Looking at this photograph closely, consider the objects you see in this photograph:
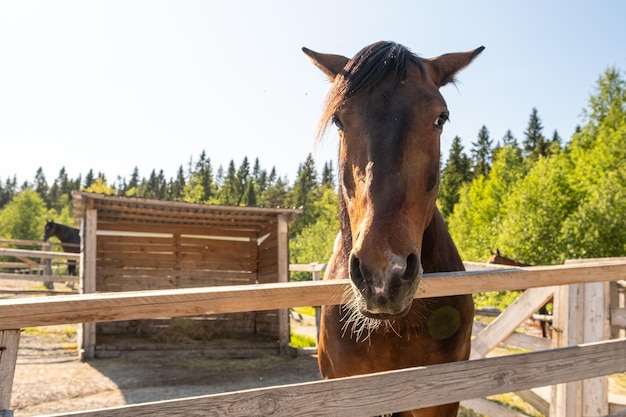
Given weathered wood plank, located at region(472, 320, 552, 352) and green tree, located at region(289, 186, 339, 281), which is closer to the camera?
weathered wood plank, located at region(472, 320, 552, 352)

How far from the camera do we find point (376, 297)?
148 centimetres

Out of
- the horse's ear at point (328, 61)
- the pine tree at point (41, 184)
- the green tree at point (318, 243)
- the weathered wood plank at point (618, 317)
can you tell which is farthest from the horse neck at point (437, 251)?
the pine tree at point (41, 184)

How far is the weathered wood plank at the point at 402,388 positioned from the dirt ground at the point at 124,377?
497cm

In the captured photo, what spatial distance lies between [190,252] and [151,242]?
980 mm

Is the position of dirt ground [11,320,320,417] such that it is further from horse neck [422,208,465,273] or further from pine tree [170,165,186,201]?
pine tree [170,165,186,201]

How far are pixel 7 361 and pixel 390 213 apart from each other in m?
1.31

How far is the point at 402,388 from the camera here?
5.28 ft

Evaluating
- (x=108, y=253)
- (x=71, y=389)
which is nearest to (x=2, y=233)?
(x=108, y=253)

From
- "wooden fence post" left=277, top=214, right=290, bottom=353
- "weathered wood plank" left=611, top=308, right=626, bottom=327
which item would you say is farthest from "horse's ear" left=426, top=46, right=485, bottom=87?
"wooden fence post" left=277, top=214, right=290, bottom=353

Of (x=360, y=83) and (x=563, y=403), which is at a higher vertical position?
(x=360, y=83)

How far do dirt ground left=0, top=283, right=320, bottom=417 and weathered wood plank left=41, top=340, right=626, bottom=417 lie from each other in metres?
4.97

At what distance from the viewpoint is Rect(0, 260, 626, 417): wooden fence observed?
1.31 metres

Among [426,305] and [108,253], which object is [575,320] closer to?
[426,305]

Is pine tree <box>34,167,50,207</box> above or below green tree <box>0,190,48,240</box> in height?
above
